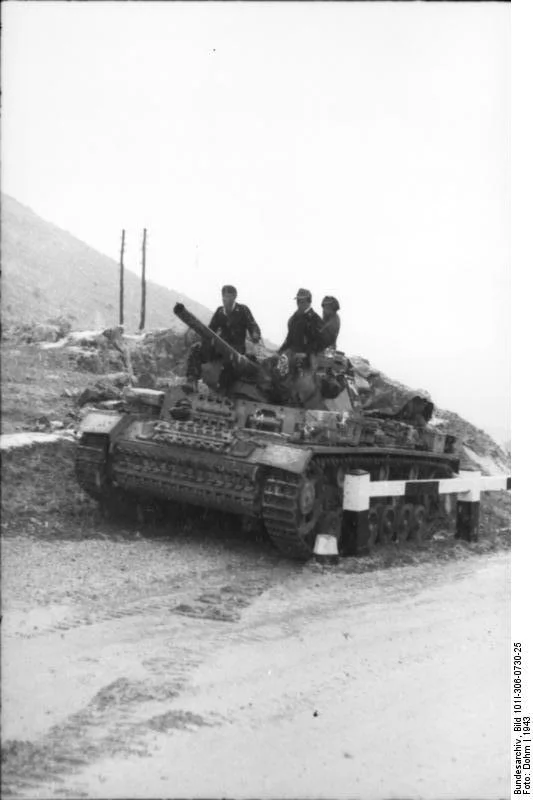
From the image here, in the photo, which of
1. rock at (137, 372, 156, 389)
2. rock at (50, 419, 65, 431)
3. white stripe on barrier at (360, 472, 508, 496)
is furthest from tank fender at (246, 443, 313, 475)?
rock at (137, 372, 156, 389)

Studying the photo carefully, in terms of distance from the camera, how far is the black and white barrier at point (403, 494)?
755 cm

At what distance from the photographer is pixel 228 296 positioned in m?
6.02

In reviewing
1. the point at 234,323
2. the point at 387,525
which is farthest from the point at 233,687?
the point at 387,525

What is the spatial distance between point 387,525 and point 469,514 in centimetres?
77

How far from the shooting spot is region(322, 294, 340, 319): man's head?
20.3ft

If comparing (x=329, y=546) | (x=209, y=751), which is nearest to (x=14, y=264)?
(x=209, y=751)

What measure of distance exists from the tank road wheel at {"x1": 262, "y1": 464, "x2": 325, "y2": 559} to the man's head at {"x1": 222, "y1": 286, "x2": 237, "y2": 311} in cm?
146

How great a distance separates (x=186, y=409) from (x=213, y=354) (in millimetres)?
501

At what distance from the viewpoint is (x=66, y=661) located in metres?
4.25

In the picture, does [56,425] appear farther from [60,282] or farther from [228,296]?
[228,296]

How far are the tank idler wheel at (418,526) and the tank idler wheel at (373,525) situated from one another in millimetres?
685

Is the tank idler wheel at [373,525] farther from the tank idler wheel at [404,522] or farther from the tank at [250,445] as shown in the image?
the tank idler wheel at [404,522]

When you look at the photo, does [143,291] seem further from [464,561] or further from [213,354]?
[464,561]

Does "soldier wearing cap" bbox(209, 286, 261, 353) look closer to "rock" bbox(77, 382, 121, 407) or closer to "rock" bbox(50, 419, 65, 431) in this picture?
"rock" bbox(50, 419, 65, 431)
